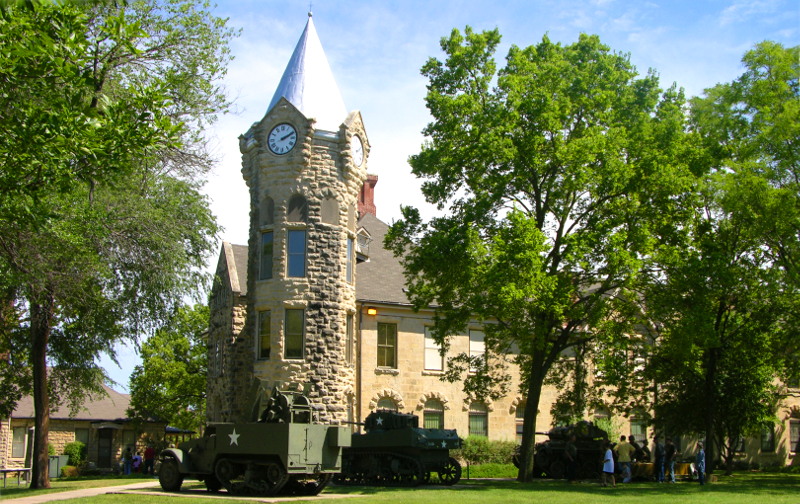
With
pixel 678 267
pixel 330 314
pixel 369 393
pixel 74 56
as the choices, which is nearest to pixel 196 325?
pixel 369 393

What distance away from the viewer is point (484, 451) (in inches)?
1404

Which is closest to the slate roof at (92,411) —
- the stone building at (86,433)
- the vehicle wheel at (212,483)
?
the stone building at (86,433)

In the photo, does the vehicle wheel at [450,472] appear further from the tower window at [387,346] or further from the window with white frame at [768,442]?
the window with white frame at [768,442]

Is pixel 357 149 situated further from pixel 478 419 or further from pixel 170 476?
pixel 478 419

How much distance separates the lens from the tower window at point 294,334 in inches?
1101

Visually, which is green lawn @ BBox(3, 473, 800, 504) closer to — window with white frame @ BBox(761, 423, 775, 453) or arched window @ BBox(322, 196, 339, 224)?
arched window @ BBox(322, 196, 339, 224)

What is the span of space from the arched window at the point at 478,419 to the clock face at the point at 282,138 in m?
14.8

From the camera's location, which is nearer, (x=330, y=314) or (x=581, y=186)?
(x=581, y=186)

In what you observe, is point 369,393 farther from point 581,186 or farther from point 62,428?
point 62,428

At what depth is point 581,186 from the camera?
24.5m

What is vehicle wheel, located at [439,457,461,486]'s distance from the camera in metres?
25.1

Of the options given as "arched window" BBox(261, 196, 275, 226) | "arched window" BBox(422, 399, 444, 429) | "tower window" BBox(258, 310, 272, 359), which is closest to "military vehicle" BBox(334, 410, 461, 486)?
"tower window" BBox(258, 310, 272, 359)

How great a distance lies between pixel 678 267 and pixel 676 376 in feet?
25.1

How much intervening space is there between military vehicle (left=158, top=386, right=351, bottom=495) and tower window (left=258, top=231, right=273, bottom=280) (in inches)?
347
